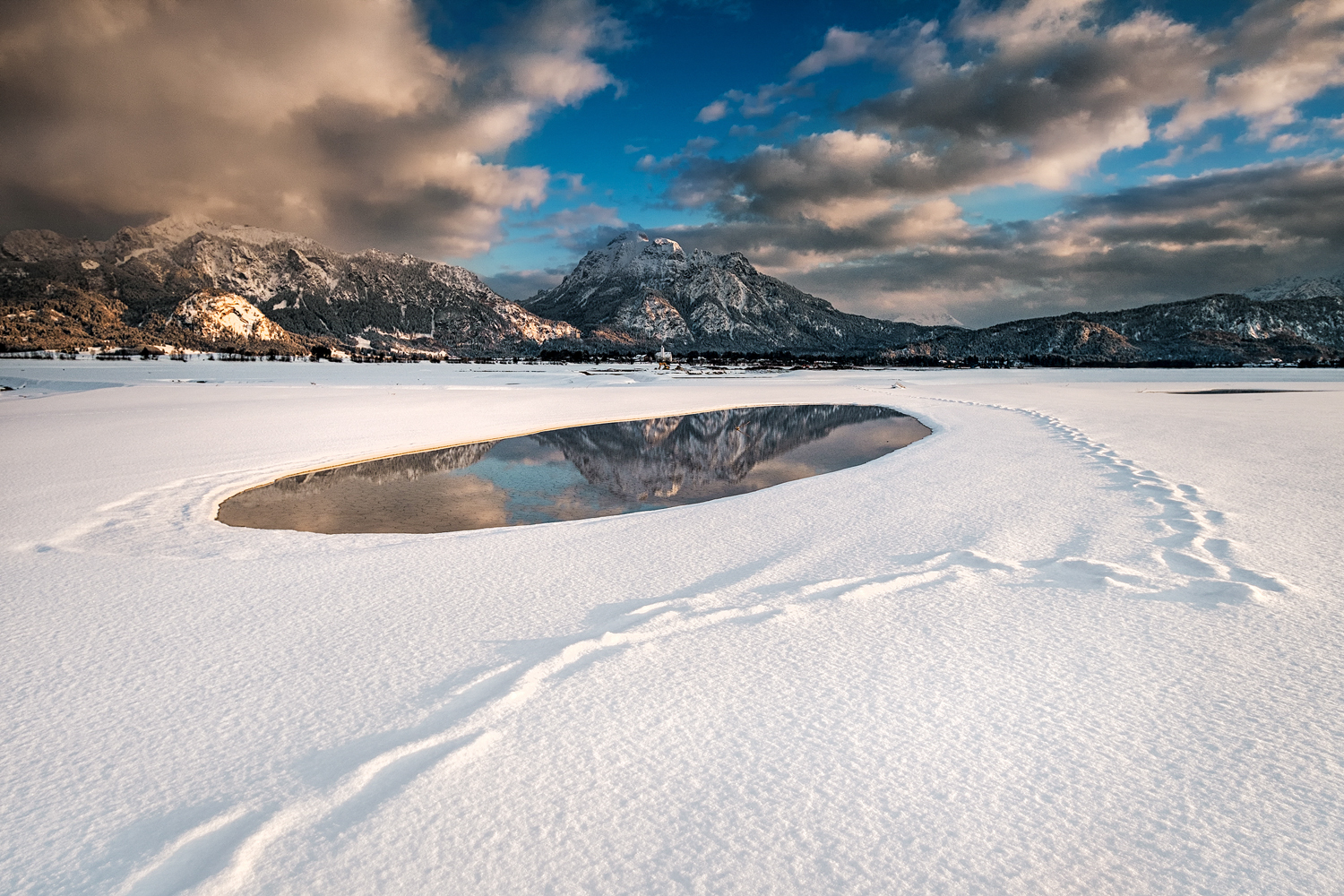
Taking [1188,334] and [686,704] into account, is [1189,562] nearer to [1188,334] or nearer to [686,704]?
[686,704]

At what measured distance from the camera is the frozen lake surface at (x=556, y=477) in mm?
10562

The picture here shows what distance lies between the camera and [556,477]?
1498cm

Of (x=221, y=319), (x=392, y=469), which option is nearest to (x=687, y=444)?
(x=392, y=469)

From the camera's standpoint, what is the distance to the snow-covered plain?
278 centimetres

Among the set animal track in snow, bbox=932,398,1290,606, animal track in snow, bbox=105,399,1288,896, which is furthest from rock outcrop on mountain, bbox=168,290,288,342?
animal track in snow, bbox=932,398,1290,606

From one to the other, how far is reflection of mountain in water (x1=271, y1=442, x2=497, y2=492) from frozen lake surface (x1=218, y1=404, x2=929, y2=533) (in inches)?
1.3

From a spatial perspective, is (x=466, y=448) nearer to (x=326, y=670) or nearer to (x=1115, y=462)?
(x=326, y=670)

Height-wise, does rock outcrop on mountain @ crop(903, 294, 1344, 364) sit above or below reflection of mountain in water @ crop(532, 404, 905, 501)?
above

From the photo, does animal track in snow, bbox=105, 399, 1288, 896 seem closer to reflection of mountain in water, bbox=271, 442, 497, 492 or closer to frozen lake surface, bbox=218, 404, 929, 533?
frozen lake surface, bbox=218, 404, 929, 533

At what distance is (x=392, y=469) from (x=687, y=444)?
32.7 feet

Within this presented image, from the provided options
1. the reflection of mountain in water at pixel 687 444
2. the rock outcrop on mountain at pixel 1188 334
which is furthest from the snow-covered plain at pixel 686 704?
the rock outcrop on mountain at pixel 1188 334

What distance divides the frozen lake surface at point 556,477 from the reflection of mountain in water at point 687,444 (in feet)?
0.19

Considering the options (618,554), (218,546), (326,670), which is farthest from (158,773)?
(218,546)

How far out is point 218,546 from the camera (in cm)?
799
